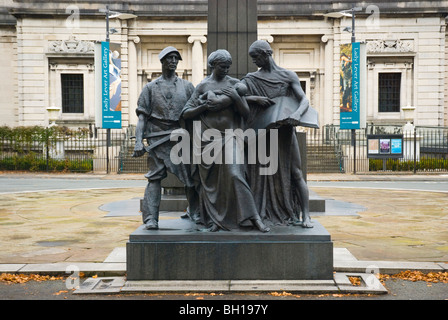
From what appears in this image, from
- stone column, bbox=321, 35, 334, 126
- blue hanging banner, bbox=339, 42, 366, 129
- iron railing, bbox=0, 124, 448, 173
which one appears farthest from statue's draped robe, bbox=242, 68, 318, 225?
stone column, bbox=321, 35, 334, 126

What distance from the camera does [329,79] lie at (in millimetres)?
36656

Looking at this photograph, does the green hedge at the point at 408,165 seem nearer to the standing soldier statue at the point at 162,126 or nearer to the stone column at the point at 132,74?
the stone column at the point at 132,74

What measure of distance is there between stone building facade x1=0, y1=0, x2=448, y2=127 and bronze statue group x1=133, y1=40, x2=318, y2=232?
1167 inches

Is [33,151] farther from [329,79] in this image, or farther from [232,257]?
[232,257]

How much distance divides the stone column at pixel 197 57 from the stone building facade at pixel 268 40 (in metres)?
0.07

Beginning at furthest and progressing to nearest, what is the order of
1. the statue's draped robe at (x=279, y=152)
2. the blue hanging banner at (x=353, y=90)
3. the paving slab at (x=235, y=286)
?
the blue hanging banner at (x=353, y=90) < the statue's draped robe at (x=279, y=152) < the paving slab at (x=235, y=286)

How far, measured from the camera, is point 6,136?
30828mm

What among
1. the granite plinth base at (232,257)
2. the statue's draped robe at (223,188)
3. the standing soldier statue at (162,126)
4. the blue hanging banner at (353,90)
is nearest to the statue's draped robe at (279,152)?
the statue's draped robe at (223,188)

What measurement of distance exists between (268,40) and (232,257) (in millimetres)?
31381

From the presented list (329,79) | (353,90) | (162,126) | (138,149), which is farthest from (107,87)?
(138,149)

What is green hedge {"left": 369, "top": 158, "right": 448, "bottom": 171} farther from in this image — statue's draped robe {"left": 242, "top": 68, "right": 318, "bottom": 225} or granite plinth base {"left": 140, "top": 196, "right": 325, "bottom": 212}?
statue's draped robe {"left": 242, "top": 68, "right": 318, "bottom": 225}

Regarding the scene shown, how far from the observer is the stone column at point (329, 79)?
36.4 metres

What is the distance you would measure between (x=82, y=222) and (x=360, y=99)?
2185cm

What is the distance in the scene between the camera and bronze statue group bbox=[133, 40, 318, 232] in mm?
6684
